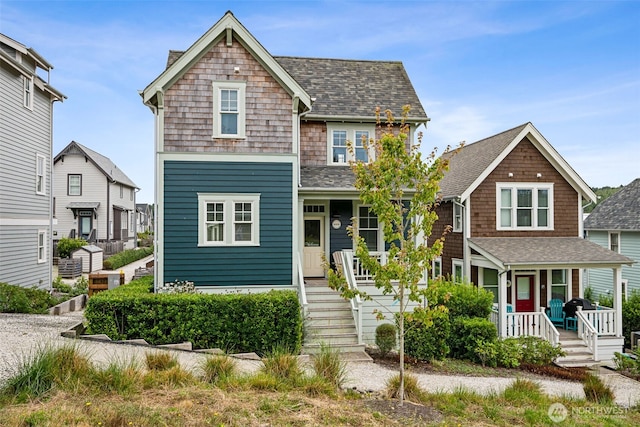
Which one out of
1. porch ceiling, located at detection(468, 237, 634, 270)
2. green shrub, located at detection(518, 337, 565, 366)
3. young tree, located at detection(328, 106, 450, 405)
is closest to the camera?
young tree, located at detection(328, 106, 450, 405)

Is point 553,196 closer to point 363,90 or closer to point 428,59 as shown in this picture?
point 428,59

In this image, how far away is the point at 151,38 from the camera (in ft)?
51.4

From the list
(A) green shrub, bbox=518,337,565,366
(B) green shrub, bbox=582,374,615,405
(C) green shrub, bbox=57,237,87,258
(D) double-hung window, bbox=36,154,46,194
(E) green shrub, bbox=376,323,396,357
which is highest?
(D) double-hung window, bbox=36,154,46,194

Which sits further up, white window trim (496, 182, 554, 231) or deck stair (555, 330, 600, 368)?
white window trim (496, 182, 554, 231)

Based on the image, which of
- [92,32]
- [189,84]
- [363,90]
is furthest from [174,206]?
[363,90]

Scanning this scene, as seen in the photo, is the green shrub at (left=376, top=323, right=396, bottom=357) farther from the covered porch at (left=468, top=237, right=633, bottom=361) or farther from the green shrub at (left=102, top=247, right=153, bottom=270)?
the green shrub at (left=102, top=247, right=153, bottom=270)

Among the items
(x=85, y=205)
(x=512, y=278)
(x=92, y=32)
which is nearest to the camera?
(x=92, y=32)

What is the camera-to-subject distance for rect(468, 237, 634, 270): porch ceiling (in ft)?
51.0

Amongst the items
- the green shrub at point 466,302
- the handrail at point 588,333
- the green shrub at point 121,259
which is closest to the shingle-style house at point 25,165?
the green shrub at point 121,259

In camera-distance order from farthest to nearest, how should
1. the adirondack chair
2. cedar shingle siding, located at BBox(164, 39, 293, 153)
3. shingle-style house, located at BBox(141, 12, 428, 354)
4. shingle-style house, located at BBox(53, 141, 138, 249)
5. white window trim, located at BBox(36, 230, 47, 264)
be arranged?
shingle-style house, located at BBox(53, 141, 138, 249) → white window trim, located at BBox(36, 230, 47, 264) → the adirondack chair → cedar shingle siding, located at BBox(164, 39, 293, 153) → shingle-style house, located at BBox(141, 12, 428, 354)

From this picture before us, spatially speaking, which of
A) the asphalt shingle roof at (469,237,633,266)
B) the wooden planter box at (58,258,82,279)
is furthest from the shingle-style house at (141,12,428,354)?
the wooden planter box at (58,258,82,279)

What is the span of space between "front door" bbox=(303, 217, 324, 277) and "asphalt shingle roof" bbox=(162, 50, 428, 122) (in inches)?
156

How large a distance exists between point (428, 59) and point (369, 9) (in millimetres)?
4719

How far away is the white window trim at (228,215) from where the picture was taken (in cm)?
1397
